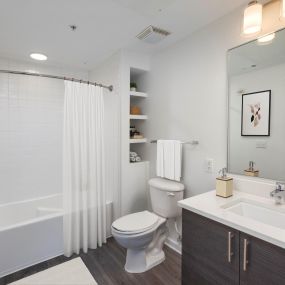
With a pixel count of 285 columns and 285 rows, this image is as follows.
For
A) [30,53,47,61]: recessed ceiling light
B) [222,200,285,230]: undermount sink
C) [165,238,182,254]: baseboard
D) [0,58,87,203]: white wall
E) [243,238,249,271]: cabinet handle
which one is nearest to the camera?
[243,238,249,271]: cabinet handle

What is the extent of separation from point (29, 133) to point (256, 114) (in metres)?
2.64

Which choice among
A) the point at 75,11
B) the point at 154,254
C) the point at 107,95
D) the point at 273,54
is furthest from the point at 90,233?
the point at 273,54

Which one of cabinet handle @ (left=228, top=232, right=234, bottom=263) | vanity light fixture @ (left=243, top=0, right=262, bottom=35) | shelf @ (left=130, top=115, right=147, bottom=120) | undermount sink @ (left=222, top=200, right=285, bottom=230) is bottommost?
cabinet handle @ (left=228, top=232, right=234, bottom=263)

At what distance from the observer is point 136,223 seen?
1912 mm

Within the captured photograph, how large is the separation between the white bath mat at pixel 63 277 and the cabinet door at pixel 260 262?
0.82m

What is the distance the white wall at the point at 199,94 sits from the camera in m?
1.76

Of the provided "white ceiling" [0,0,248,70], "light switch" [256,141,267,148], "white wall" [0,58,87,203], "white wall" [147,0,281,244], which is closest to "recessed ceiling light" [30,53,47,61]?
"white ceiling" [0,0,248,70]

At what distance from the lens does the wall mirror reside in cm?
145

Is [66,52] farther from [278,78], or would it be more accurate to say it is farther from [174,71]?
[278,78]

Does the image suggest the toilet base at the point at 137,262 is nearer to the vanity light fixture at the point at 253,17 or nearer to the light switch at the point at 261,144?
the light switch at the point at 261,144

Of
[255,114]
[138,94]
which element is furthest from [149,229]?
[138,94]

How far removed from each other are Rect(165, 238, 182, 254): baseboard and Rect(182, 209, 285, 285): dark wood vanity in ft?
2.51

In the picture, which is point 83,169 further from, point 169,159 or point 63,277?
point 63,277

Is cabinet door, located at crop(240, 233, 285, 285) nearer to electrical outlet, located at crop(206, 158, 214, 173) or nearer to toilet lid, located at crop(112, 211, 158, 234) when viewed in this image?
electrical outlet, located at crop(206, 158, 214, 173)
